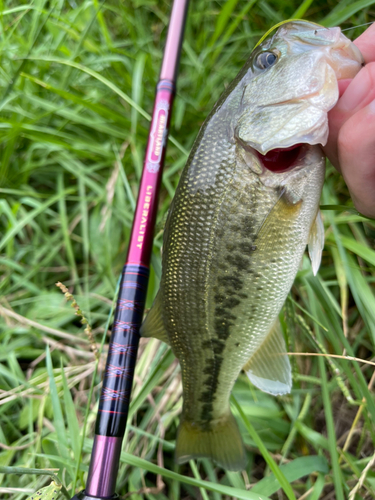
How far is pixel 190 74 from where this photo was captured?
2.53 meters

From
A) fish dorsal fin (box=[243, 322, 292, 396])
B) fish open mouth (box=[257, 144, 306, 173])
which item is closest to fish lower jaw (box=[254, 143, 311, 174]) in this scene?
fish open mouth (box=[257, 144, 306, 173])

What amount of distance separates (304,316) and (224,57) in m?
1.89

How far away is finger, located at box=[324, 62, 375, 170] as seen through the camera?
1.13 metres

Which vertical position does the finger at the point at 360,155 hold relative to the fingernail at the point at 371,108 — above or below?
below

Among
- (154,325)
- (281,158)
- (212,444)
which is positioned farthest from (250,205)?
(212,444)

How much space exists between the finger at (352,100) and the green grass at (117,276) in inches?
20.7

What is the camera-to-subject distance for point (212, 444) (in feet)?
4.99

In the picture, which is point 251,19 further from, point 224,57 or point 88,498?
point 88,498

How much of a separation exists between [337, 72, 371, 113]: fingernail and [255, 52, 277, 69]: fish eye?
11.9 inches

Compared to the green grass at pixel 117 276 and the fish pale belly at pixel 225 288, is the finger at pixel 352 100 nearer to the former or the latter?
the fish pale belly at pixel 225 288

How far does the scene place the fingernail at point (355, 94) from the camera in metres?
1.14

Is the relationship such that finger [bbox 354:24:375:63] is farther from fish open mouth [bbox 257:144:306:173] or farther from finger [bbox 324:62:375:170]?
fish open mouth [bbox 257:144:306:173]

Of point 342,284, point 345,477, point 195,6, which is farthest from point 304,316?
point 195,6

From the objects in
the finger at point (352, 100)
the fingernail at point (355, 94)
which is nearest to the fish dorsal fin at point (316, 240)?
the finger at point (352, 100)
